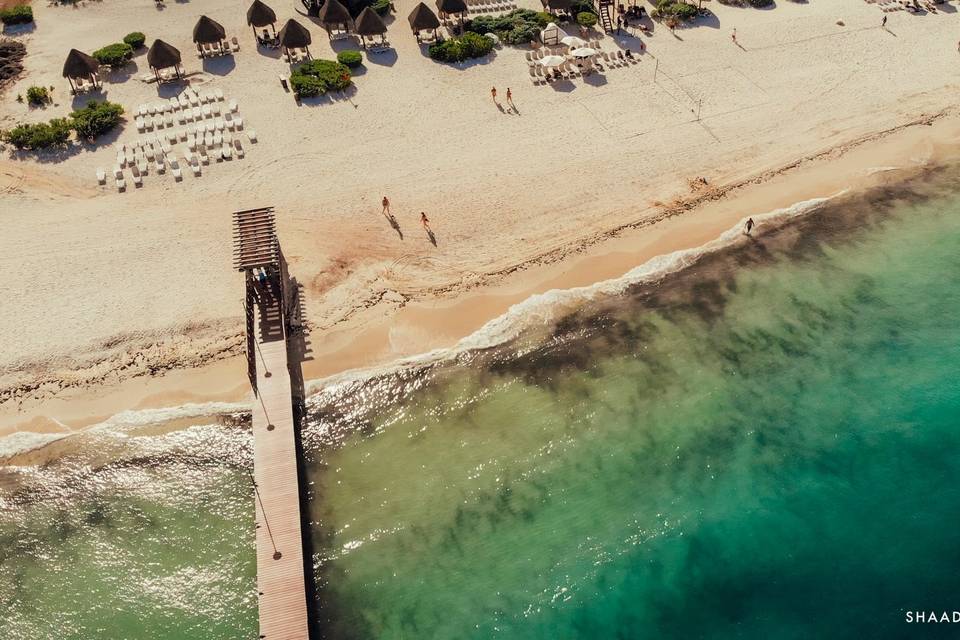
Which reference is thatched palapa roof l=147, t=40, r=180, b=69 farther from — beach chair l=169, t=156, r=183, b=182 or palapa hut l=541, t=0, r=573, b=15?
palapa hut l=541, t=0, r=573, b=15

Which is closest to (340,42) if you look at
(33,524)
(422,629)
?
(33,524)

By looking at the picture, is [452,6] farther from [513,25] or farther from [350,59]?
[350,59]

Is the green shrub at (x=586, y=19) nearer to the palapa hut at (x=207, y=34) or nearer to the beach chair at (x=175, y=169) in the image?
the palapa hut at (x=207, y=34)

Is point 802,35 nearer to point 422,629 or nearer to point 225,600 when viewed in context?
point 422,629

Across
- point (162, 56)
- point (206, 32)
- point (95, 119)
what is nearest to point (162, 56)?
point (162, 56)

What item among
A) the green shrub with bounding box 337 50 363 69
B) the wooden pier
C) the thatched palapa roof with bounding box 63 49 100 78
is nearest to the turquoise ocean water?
the wooden pier

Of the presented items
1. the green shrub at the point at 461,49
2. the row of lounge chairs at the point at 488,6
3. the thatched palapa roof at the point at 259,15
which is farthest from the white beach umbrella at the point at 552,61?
the thatched palapa roof at the point at 259,15
